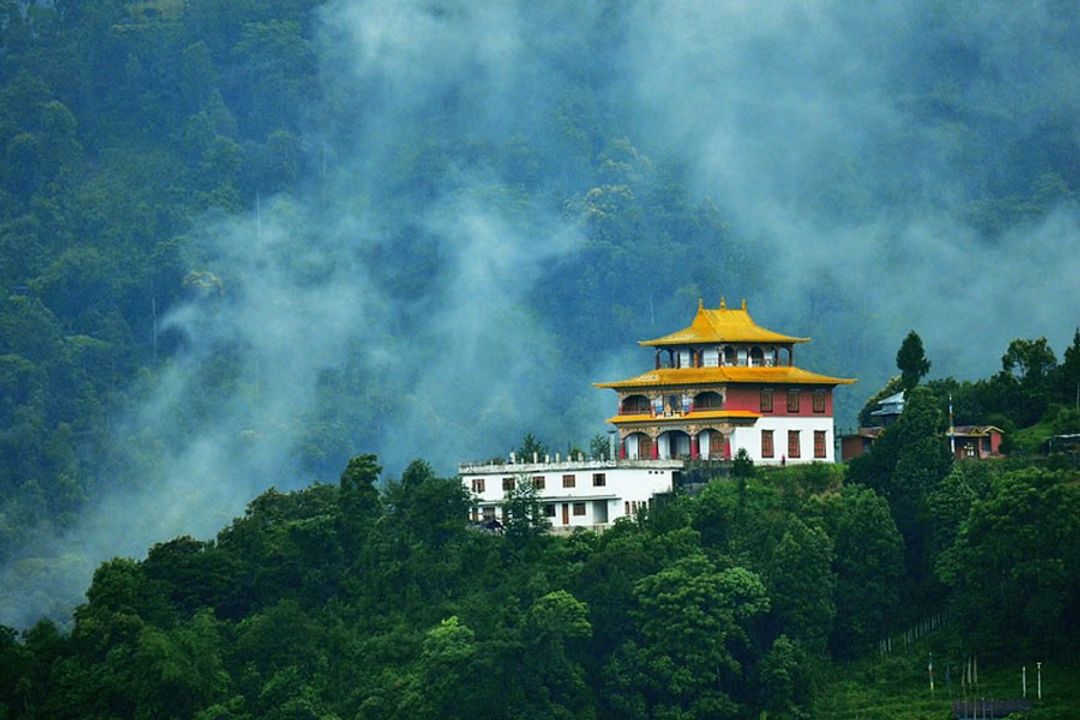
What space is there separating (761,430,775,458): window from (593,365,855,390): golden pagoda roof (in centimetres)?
188

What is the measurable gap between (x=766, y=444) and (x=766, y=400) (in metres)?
1.70

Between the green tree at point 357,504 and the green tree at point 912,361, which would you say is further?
the green tree at point 912,361

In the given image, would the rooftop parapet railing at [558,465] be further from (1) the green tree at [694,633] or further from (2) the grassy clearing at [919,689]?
(2) the grassy clearing at [919,689]

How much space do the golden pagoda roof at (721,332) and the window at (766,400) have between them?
2207 mm

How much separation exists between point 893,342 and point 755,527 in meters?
78.4

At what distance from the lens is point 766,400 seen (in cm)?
11462

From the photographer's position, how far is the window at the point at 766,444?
11381cm

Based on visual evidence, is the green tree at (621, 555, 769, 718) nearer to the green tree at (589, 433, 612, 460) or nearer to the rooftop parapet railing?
the rooftop parapet railing

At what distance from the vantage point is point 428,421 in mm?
182000

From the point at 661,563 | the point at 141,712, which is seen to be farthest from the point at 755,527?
the point at 141,712

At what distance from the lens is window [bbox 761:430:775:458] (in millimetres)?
113812

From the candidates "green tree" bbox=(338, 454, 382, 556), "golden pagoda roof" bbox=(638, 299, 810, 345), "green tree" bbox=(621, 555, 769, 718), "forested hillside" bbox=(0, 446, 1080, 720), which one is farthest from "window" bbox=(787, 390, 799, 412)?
"green tree" bbox=(338, 454, 382, 556)

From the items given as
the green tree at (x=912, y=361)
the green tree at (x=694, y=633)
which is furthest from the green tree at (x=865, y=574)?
the green tree at (x=912, y=361)

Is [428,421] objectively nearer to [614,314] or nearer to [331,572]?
[614,314]
